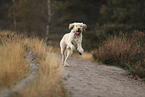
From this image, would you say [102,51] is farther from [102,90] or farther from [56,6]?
[56,6]

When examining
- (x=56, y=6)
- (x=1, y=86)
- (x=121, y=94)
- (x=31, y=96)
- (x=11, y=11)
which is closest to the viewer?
(x=31, y=96)

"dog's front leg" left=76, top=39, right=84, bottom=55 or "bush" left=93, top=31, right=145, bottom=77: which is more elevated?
"dog's front leg" left=76, top=39, right=84, bottom=55


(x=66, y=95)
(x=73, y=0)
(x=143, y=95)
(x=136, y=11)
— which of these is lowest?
(x=143, y=95)

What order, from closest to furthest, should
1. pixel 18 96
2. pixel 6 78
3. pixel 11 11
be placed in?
pixel 18 96 → pixel 6 78 → pixel 11 11

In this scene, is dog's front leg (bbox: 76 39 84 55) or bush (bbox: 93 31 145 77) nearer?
dog's front leg (bbox: 76 39 84 55)

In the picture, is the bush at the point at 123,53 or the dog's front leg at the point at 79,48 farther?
the bush at the point at 123,53

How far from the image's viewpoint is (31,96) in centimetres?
269

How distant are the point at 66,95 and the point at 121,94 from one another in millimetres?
1412

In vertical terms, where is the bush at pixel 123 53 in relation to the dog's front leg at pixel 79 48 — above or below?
below

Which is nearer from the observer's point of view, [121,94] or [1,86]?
[1,86]

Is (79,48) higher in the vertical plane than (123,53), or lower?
higher

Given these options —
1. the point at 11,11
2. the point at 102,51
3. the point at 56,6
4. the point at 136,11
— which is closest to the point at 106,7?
the point at 136,11

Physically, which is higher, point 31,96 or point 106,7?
point 106,7

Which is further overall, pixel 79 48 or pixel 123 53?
pixel 123 53
